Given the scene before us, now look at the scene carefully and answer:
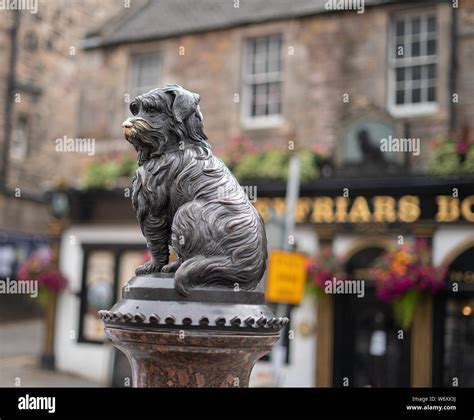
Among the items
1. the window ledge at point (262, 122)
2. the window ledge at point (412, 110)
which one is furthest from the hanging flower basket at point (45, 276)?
the window ledge at point (412, 110)

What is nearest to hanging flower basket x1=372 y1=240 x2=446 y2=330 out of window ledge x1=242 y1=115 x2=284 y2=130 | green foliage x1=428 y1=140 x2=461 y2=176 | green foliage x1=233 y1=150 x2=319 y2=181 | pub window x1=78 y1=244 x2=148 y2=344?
green foliage x1=428 y1=140 x2=461 y2=176

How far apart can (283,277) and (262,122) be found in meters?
5.77

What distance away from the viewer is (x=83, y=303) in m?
15.3

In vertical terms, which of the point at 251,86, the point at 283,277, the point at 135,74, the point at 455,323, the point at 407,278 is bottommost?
the point at 455,323

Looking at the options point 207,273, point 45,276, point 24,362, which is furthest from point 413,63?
point 207,273

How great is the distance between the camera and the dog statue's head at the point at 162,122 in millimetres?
3789

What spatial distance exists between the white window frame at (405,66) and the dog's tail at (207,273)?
33.7ft

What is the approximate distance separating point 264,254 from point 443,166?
8818mm

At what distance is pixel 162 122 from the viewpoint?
381 centimetres

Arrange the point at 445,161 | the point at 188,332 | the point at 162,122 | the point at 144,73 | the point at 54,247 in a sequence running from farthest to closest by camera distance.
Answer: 1. the point at 144,73
2. the point at 54,247
3. the point at 445,161
4. the point at 162,122
5. the point at 188,332

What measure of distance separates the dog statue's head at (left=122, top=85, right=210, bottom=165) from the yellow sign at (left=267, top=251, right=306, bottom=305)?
18.7ft

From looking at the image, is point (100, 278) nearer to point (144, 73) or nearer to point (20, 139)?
point (144, 73)

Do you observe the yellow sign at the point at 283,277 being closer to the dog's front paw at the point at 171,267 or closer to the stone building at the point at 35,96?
the dog's front paw at the point at 171,267

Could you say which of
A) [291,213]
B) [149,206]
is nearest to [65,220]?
[291,213]
